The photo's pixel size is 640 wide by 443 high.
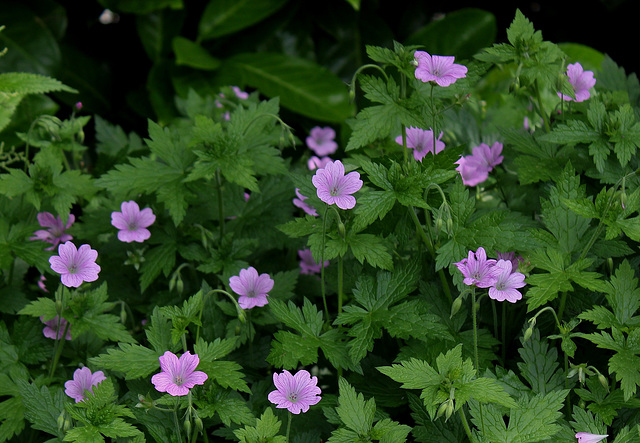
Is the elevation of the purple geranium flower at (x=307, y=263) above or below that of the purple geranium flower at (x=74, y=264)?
below

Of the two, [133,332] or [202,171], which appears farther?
[133,332]

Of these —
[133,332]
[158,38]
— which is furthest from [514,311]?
[158,38]

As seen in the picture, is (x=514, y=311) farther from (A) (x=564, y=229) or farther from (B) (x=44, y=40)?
(B) (x=44, y=40)

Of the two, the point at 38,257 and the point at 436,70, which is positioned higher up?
the point at 436,70

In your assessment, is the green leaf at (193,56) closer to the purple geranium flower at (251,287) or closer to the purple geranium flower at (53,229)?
the purple geranium flower at (53,229)

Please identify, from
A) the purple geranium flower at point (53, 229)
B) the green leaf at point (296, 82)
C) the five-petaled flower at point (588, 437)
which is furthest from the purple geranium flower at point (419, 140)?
the green leaf at point (296, 82)

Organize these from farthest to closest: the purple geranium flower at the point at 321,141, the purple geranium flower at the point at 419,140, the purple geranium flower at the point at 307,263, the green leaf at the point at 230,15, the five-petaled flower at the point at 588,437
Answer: the green leaf at the point at 230,15 < the purple geranium flower at the point at 321,141 < the purple geranium flower at the point at 307,263 < the purple geranium flower at the point at 419,140 < the five-petaled flower at the point at 588,437

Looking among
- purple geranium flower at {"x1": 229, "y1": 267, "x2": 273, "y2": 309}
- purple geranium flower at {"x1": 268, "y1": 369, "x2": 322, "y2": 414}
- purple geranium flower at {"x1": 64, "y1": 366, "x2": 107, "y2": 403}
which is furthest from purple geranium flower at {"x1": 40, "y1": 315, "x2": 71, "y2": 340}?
purple geranium flower at {"x1": 268, "y1": 369, "x2": 322, "y2": 414}

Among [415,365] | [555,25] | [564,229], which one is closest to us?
[415,365]
